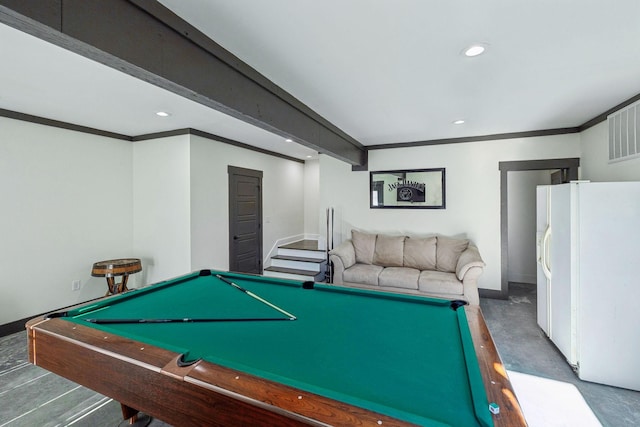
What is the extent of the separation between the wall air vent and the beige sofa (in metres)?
1.72

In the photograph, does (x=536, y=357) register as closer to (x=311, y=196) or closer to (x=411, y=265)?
(x=411, y=265)

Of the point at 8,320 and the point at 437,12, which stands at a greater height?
the point at 437,12

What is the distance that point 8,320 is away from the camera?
3133mm

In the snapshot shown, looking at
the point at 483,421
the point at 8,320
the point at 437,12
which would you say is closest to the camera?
the point at 483,421

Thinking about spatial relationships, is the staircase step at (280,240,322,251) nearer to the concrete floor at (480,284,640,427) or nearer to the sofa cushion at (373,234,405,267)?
the sofa cushion at (373,234,405,267)

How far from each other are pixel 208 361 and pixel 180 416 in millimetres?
198

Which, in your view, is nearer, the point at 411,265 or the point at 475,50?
the point at 475,50

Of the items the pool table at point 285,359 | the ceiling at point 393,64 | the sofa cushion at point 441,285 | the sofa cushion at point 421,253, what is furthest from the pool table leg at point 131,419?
the sofa cushion at point 421,253

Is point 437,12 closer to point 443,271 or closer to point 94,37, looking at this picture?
point 94,37

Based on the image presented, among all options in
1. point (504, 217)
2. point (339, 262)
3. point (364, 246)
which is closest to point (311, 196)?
point (364, 246)

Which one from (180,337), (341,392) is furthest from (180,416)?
(341,392)

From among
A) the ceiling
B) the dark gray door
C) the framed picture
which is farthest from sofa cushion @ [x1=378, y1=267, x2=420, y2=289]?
the dark gray door

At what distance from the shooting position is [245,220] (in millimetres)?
5039

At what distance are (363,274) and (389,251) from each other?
685 millimetres
